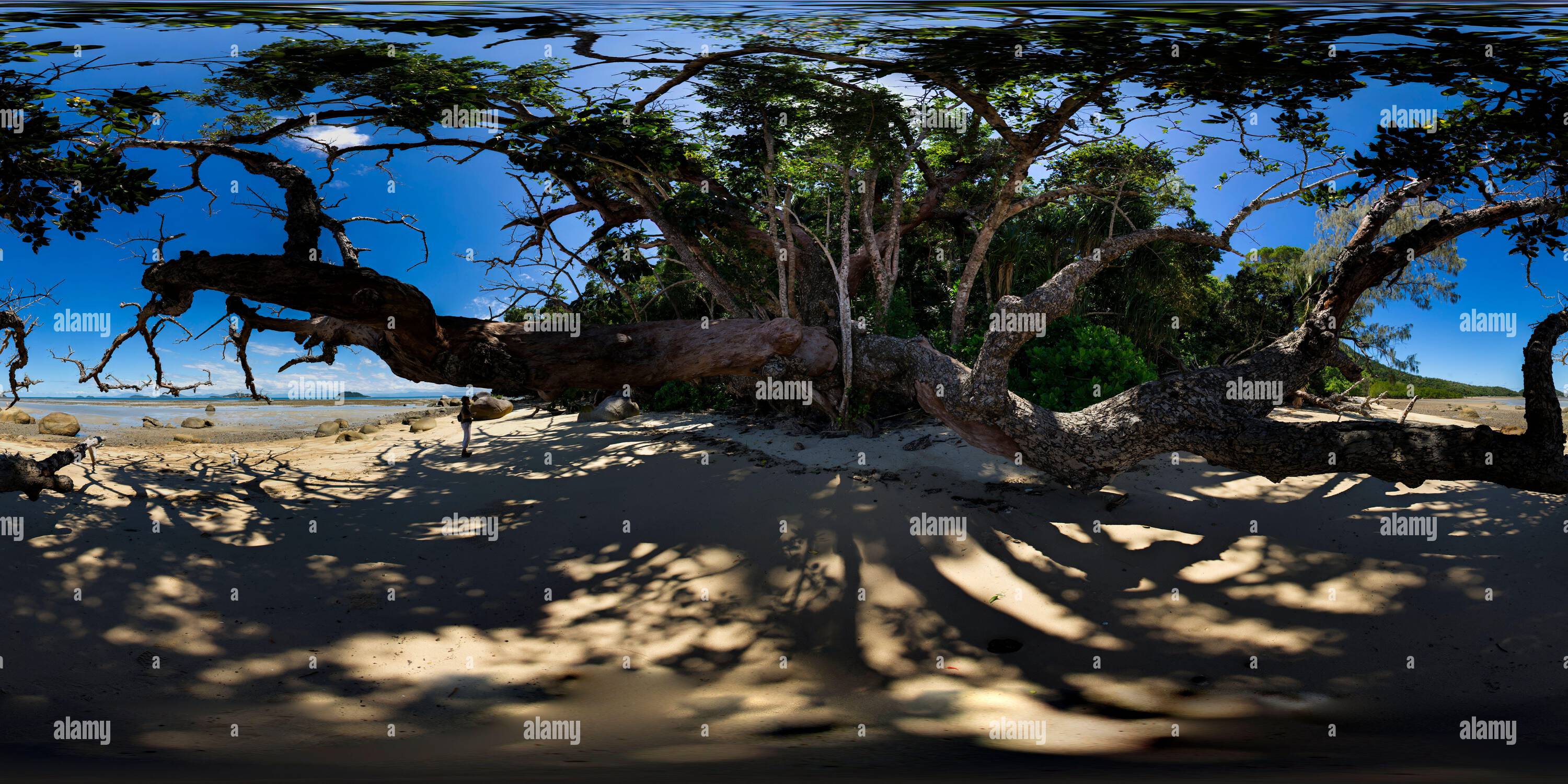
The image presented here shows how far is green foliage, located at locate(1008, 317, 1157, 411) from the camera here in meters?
9.55

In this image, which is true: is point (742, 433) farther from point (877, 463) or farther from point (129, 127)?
point (129, 127)

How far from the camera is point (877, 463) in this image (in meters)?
8.66

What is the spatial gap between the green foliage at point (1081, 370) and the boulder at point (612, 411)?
739 centimetres

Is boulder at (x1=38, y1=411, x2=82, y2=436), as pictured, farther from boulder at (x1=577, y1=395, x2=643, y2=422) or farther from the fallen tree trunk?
boulder at (x1=577, y1=395, x2=643, y2=422)

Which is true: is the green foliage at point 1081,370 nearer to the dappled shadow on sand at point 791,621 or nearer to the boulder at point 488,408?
the dappled shadow on sand at point 791,621

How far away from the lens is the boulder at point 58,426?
14055mm

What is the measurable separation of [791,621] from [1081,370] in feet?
20.6

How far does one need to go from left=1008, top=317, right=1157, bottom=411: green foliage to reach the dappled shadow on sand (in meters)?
1.73

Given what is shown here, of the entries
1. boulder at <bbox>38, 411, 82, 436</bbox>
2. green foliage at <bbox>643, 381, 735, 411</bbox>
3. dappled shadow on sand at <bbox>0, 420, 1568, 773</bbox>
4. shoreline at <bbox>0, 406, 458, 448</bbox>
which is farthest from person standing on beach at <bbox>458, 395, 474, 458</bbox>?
boulder at <bbox>38, 411, 82, 436</bbox>

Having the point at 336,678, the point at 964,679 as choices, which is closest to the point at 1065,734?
the point at 964,679

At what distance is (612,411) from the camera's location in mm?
13773

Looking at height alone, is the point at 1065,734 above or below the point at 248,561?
below

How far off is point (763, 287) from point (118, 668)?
8886mm

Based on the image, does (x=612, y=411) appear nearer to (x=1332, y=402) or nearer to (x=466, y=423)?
(x=466, y=423)
